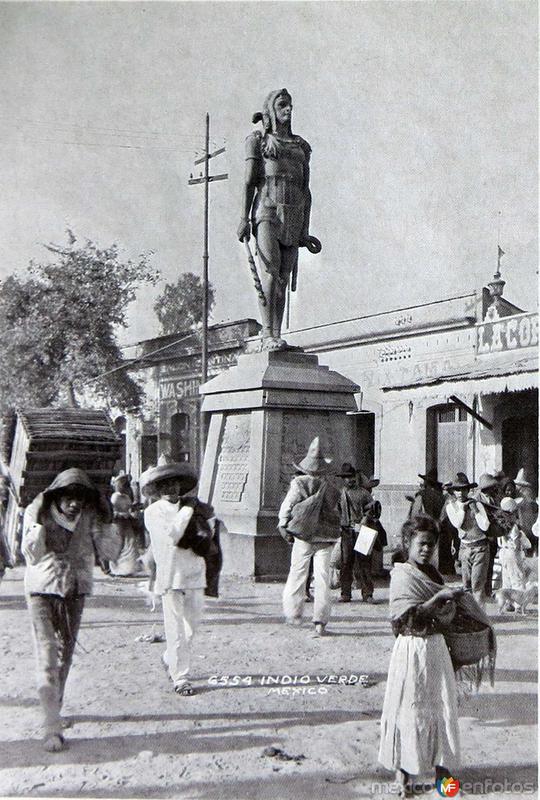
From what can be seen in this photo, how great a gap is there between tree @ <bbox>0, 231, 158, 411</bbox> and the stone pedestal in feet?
17.7

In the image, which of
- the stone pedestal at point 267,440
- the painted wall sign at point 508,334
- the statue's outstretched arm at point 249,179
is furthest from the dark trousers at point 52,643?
the painted wall sign at point 508,334

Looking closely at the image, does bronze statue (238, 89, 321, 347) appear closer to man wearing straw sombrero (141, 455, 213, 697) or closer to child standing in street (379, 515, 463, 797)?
man wearing straw sombrero (141, 455, 213, 697)

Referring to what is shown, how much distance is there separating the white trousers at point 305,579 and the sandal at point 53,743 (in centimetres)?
253

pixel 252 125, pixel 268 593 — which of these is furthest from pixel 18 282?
pixel 268 593

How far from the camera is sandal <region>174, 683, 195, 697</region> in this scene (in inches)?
173

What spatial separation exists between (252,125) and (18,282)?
23.9 ft

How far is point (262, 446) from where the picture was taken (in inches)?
307

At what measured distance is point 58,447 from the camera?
4527 mm

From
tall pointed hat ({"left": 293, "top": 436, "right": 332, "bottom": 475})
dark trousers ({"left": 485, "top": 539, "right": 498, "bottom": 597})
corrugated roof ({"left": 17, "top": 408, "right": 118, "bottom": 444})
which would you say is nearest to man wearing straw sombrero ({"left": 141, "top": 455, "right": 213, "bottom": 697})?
corrugated roof ({"left": 17, "top": 408, "right": 118, "bottom": 444})

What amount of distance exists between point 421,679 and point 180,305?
1805cm

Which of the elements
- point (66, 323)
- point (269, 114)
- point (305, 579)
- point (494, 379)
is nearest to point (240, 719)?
point (305, 579)

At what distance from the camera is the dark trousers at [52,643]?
3.64 m

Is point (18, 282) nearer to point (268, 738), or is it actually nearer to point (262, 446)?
point (262, 446)

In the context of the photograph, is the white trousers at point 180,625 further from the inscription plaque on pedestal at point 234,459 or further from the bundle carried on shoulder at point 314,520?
the inscription plaque on pedestal at point 234,459
